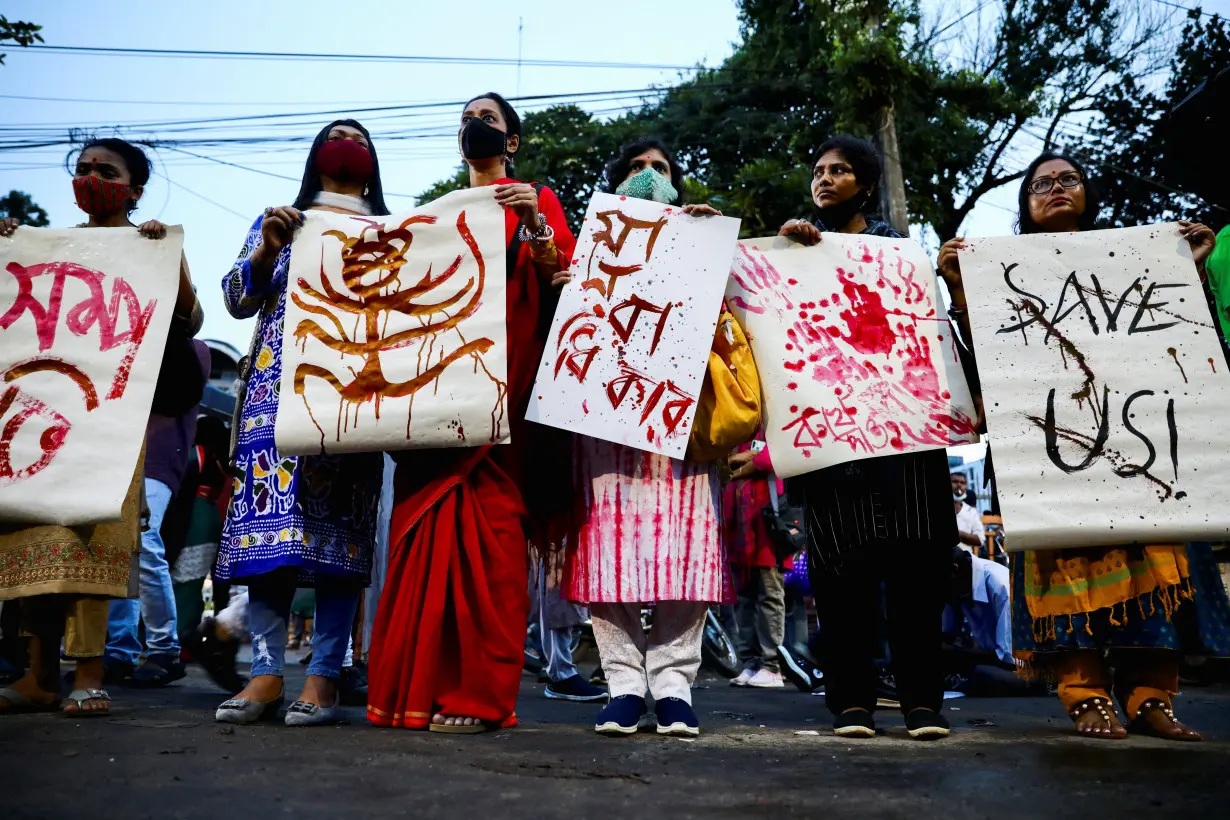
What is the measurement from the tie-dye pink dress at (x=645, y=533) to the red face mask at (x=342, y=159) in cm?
127

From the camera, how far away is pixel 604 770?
2506 mm

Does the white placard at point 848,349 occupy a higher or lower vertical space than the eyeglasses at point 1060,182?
lower

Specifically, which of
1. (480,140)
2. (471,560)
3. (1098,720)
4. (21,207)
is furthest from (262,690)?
(21,207)

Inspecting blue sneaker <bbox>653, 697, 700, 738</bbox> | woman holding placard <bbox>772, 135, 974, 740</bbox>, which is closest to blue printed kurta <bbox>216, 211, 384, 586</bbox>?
blue sneaker <bbox>653, 697, 700, 738</bbox>

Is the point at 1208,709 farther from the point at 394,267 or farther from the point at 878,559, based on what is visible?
the point at 394,267

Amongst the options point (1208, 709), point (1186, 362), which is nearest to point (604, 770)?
point (1186, 362)

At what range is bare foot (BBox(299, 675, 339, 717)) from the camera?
3301 millimetres

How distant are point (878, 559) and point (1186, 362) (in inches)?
44.6

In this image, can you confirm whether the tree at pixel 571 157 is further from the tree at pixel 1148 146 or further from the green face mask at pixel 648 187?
the green face mask at pixel 648 187

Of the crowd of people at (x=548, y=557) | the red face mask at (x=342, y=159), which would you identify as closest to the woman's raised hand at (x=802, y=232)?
the crowd of people at (x=548, y=557)

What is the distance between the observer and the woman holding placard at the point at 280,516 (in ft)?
10.8

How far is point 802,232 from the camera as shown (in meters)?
3.52

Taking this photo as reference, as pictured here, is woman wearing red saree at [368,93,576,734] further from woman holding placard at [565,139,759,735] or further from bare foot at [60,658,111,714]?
bare foot at [60,658,111,714]

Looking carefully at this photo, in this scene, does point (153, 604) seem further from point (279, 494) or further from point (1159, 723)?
point (1159, 723)
